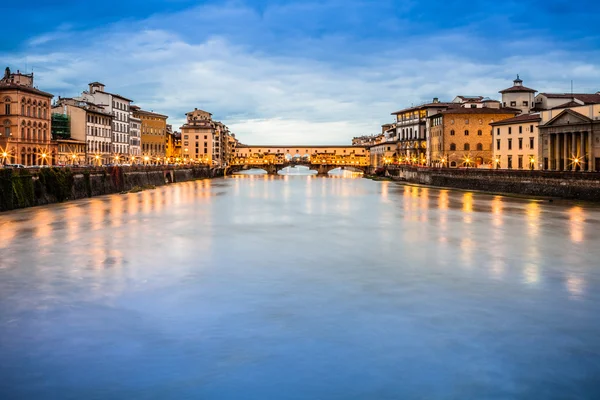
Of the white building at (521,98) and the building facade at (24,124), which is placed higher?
the white building at (521,98)

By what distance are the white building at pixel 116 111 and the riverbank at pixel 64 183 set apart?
52.3 ft

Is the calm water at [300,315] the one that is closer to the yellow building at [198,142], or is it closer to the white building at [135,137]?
the white building at [135,137]

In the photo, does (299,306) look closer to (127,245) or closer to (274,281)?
(274,281)

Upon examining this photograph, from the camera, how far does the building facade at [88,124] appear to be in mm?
80375

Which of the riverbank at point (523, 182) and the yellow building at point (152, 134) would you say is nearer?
the riverbank at point (523, 182)

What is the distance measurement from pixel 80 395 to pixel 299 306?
622 centimetres

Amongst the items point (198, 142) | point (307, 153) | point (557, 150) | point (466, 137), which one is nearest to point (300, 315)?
point (557, 150)

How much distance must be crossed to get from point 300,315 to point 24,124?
59.5 meters

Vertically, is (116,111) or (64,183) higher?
(116,111)

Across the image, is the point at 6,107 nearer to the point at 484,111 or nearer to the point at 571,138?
the point at 571,138

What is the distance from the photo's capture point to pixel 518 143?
68.9 metres

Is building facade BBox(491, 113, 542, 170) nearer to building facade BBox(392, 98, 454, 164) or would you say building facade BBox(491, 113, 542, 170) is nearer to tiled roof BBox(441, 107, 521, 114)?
tiled roof BBox(441, 107, 521, 114)

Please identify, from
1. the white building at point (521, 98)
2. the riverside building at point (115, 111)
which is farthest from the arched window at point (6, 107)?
the white building at point (521, 98)

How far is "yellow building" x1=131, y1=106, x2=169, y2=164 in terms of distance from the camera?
115981mm
